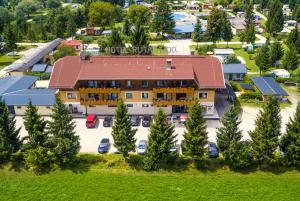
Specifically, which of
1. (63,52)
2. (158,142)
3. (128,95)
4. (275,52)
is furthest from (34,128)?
(275,52)

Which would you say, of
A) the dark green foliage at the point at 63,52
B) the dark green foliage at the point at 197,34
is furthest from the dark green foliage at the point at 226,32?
the dark green foliage at the point at 63,52

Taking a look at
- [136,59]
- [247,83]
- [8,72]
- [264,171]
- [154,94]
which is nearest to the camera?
[264,171]

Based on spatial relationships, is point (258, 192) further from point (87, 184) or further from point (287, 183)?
point (87, 184)

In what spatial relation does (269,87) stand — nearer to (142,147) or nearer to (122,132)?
(142,147)

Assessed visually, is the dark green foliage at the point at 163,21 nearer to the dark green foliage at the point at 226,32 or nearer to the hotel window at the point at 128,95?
the dark green foliage at the point at 226,32

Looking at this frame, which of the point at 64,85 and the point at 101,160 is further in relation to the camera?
the point at 64,85

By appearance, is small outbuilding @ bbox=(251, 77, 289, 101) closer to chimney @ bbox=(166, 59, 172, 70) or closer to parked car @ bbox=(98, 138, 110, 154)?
chimney @ bbox=(166, 59, 172, 70)

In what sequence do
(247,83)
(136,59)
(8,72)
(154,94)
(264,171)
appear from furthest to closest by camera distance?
1. (8,72)
2. (247,83)
3. (136,59)
4. (154,94)
5. (264,171)

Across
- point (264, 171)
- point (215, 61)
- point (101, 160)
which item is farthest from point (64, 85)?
point (264, 171)
